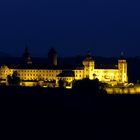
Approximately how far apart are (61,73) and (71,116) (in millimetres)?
40040

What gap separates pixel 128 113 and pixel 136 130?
7077 millimetres

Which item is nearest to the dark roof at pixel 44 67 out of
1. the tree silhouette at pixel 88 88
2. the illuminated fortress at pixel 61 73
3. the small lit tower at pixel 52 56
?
the illuminated fortress at pixel 61 73

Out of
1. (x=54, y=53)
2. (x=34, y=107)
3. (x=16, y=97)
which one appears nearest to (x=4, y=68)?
(x=54, y=53)

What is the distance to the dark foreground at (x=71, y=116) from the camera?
37.4m

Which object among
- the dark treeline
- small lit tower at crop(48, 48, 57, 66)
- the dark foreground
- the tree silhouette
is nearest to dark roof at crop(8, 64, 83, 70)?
small lit tower at crop(48, 48, 57, 66)

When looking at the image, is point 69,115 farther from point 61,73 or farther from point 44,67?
point 44,67

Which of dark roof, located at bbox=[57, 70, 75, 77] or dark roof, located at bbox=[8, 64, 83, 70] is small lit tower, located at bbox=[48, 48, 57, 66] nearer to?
dark roof, located at bbox=[8, 64, 83, 70]

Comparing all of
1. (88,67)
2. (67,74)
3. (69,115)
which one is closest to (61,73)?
(67,74)

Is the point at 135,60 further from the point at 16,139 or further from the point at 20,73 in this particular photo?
the point at 16,139

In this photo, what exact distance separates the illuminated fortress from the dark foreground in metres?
26.0

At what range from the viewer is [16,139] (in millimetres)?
34625

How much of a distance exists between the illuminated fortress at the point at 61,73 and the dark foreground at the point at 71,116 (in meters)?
26.0

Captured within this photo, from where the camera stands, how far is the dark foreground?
1474 inches

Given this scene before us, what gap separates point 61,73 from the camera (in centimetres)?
8325
